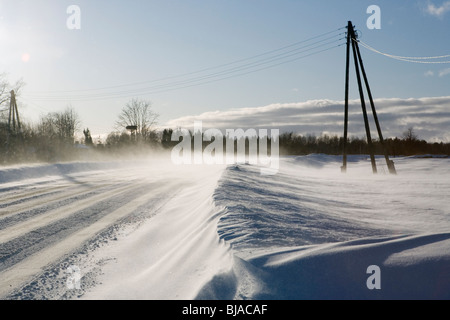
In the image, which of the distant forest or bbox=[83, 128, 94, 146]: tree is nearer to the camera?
the distant forest

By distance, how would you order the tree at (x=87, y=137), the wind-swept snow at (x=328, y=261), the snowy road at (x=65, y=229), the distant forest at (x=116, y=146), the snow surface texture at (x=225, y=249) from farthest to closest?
the tree at (x=87, y=137), the distant forest at (x=116, y=146), the snowy road at (x=65, y=229), the snow surface texture at (x=225, y=249), the wind-swept snow at (x=328, y=261)

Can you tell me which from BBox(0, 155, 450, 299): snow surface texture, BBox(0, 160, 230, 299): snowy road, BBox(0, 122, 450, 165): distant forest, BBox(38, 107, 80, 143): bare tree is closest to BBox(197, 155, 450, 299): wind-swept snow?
BBox(0, 155, 450, 299): snow surface texture

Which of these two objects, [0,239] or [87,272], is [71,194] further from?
[87,272]

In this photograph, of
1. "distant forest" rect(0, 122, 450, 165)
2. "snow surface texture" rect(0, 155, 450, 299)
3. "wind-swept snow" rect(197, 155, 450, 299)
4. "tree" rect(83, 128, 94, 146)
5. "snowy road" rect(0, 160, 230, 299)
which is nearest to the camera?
"wind-swept snow" rect(197, 155, 450, 299)

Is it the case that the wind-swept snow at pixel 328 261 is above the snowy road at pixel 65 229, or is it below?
above

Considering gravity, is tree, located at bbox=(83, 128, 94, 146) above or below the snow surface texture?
above

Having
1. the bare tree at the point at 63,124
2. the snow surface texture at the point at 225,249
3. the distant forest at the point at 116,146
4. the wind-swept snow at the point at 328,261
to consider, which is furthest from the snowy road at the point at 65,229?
the bare tree at the point at 63,124

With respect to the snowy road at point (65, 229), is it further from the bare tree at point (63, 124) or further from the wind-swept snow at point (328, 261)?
the bare tree at point (63, 124)

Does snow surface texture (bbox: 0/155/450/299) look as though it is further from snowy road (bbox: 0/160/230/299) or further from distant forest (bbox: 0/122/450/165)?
distant forest (bbox: 0/122/450/165)

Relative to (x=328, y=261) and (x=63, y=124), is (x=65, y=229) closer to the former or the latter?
(x=328, y=261)

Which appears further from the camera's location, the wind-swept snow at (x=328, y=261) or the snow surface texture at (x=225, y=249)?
the snow surface texture at (x=225, y=249)

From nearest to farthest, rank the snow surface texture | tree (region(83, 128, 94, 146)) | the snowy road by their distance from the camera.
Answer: the snow surface texture < the snowy road < tree (region(83, 128, 94, 146))

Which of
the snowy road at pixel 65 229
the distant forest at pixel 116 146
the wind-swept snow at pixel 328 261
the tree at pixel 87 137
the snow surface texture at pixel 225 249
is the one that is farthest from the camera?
the tree at pixel 87 137
